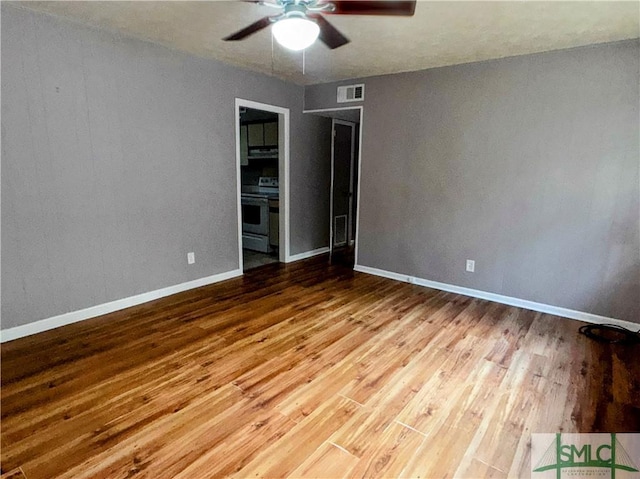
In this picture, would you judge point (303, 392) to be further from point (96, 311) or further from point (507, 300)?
point (507, 300)

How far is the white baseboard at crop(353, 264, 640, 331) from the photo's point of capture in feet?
10.5

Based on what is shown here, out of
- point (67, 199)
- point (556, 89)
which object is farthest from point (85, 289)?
point (556, 89)

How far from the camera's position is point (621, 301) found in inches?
122

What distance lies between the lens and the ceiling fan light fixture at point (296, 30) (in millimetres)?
2014

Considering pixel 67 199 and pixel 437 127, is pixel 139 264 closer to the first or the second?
pixel 67 199

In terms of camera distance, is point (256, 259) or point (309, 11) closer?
point (309, 11)

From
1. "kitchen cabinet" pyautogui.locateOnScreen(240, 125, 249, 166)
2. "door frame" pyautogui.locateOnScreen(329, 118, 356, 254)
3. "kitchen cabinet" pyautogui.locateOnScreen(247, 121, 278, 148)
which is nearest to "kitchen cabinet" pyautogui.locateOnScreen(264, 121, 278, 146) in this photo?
"kitchen cabinet" pyautogui.locateOnScreen(247, 121, 278, 148)

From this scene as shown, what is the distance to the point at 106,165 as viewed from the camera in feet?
10.3

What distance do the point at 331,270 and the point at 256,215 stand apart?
157cm

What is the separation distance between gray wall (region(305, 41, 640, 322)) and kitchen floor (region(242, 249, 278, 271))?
1.59 metres

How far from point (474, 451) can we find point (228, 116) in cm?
375

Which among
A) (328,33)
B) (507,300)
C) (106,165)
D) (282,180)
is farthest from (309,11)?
(507,300)

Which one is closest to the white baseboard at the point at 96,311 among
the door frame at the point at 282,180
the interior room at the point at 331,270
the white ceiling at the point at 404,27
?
the interior room at the point at 331,270

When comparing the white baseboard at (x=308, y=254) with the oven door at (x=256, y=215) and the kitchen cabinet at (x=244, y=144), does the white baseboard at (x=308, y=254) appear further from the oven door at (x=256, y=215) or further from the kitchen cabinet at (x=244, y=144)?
the kitchen cabinet at (x=244, y=144)
